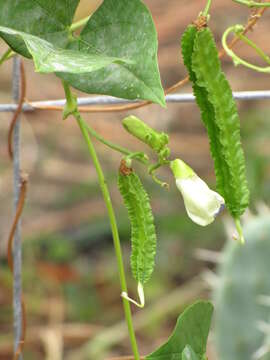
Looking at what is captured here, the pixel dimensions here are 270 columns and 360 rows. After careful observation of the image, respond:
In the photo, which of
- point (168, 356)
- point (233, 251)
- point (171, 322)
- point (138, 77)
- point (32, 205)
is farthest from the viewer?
point (32, 205)

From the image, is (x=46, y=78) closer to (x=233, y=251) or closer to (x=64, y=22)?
(x=233, y=251)

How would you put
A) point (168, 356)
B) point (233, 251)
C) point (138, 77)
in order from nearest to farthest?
point (138, 77), point (168, 356), point (233, 251)

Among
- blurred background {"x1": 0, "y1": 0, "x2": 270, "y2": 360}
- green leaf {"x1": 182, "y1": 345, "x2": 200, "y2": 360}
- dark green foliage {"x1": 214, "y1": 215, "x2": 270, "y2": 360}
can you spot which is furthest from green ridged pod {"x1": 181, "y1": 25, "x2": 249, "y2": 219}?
blurred background {"x1": 0, "y1": 0, "x2": 270, "y2": 360}

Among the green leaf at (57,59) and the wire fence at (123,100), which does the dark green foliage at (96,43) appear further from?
the wire fence at (123,100)

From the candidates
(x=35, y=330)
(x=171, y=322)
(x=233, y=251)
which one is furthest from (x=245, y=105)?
(x=233, y=251)

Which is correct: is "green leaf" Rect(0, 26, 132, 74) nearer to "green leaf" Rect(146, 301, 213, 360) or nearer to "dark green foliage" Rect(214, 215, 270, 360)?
"green leaf" Rect(146, 301, 213, 360)

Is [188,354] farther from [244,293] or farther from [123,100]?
[244,293]

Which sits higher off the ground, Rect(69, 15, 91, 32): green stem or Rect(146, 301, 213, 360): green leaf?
Rect(69, 15, 91, 32): green stem
